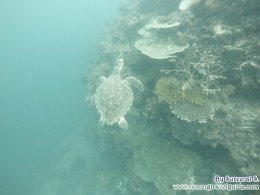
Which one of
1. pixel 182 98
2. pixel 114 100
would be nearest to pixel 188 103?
pixel 182 98

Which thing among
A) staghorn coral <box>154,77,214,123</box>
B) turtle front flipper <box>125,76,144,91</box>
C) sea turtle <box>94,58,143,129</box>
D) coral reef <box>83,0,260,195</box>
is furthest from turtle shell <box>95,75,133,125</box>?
staghorn coral <box>154,77,214,123</box>

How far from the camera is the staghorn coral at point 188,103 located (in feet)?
17.7

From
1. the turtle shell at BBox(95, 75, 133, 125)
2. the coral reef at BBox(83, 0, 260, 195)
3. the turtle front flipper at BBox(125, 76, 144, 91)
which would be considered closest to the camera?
the coral reef at BBox(83, 0, 260, 195)

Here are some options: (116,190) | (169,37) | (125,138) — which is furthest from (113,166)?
(169,37)

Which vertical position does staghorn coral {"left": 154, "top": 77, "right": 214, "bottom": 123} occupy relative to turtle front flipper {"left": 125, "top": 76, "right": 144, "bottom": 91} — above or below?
above

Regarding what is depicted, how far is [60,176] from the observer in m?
17.3

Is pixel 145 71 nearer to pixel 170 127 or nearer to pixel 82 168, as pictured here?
pixel 170 127

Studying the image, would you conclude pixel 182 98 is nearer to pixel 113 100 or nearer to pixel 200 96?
pixel 200 96

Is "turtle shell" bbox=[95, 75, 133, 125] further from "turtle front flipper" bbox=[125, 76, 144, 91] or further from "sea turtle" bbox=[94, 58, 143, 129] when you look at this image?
"turtle front flipper" bbox=[125, 76, 144, 91]

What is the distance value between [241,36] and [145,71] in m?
3.30

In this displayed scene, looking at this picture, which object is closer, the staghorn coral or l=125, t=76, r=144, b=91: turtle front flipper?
the staghorn coral

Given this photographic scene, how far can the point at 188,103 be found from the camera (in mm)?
5590

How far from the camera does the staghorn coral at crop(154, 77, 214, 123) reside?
5395mm

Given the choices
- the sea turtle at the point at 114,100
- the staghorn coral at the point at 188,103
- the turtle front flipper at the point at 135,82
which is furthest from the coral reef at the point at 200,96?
the sea turtle at the point at 114,100
